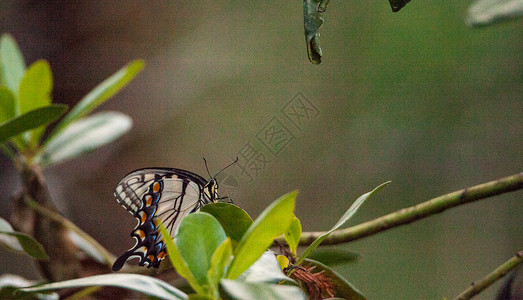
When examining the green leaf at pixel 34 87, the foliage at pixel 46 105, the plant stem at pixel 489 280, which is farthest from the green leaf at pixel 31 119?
the plant stem at pixel 489 280

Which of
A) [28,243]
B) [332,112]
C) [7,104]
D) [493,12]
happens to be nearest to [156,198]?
[28,243]

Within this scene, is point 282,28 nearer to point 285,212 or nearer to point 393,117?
point 393,117

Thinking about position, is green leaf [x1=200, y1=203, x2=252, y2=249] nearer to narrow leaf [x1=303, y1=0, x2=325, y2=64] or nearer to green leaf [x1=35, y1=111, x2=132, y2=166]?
narrow leaf [x1=303, y1=0, x2=325, y2=64]

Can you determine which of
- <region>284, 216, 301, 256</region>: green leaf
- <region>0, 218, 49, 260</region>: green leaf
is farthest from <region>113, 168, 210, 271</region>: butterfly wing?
<region>284, 216, 301, 256</region>: green leaf

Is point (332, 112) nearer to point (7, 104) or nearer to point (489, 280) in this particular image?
point (7, 104)

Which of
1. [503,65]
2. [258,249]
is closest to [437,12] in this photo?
[503,65]

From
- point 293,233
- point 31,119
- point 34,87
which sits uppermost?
point 34,87
